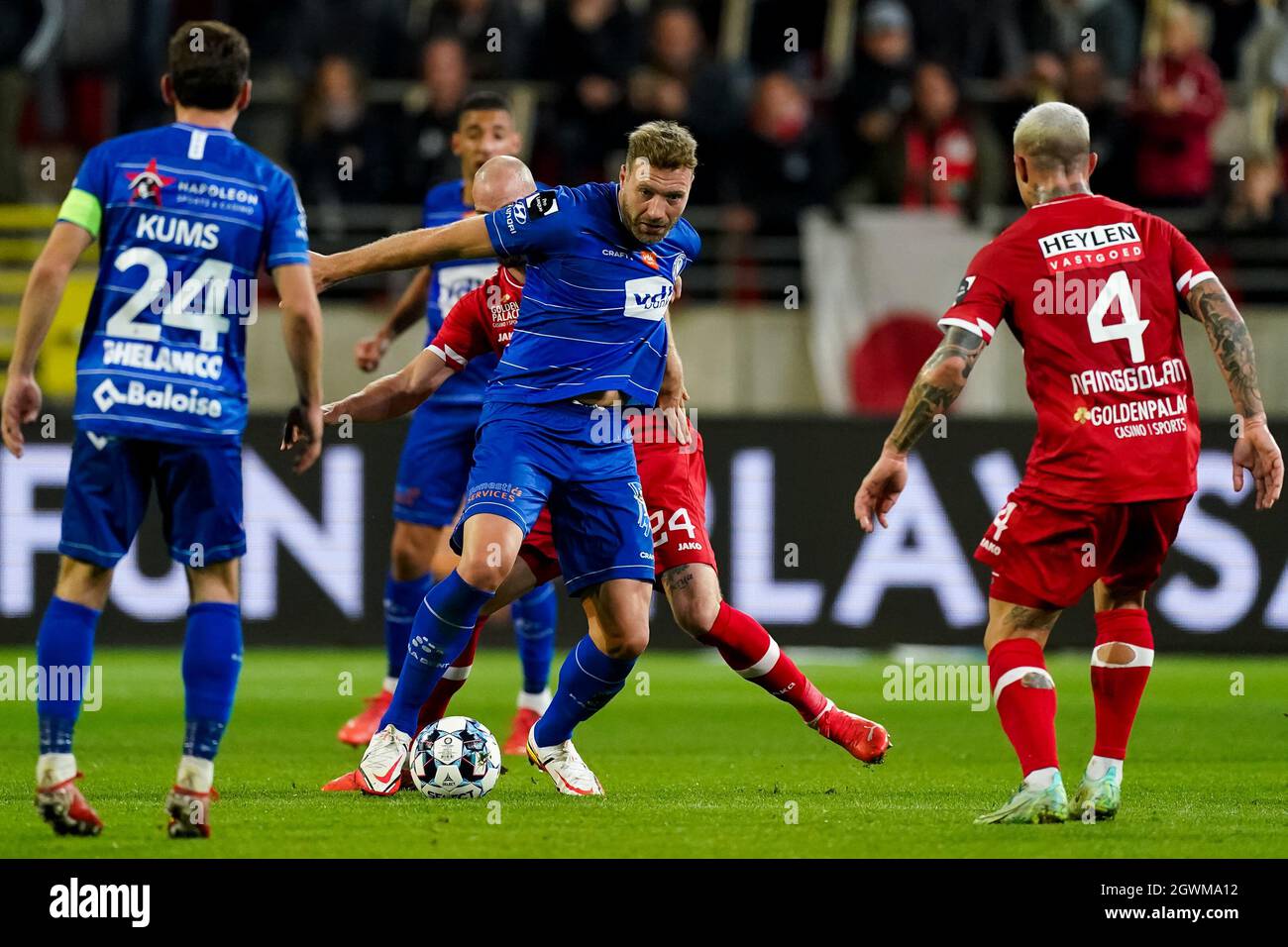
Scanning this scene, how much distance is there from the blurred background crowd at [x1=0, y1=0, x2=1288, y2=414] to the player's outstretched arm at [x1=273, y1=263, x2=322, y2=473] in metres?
8.31

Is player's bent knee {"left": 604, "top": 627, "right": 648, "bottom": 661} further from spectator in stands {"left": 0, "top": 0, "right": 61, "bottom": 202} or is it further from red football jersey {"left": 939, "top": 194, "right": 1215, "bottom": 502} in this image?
spectator in stands {"left": 0, "top": 0, "right": 61, "bottom": 202}

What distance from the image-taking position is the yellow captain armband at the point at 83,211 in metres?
5.70

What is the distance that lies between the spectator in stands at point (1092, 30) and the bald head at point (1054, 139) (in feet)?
33.0

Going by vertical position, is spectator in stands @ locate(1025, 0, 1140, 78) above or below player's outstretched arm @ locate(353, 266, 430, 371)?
above

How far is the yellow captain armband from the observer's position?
5.70 meters

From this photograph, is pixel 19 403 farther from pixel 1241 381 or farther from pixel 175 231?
pixel 1241 381

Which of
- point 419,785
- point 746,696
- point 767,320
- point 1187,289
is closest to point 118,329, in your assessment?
point 419,785

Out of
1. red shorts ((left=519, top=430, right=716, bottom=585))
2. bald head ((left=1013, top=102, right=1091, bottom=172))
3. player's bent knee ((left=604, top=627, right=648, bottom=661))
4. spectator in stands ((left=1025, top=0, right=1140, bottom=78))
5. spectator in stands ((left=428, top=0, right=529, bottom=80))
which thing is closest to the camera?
bald head ((left=1013, top=102, right=1091, bottom=172))

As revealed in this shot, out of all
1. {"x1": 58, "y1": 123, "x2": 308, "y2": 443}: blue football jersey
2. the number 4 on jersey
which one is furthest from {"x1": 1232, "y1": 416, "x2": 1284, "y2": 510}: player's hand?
{"x1": 58, "y1": 123, "x2": 308, "y2": 443}: blue football jersey

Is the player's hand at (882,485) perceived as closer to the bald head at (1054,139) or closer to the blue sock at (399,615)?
the bald head at (1054,139)

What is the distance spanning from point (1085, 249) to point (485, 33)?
32.2 ft

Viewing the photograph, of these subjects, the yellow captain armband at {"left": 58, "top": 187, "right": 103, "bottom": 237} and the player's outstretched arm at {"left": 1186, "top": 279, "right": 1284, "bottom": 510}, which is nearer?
the yellow captain armband at {"left": 58, "top": 187, "right": 103, "bottom": 237}
